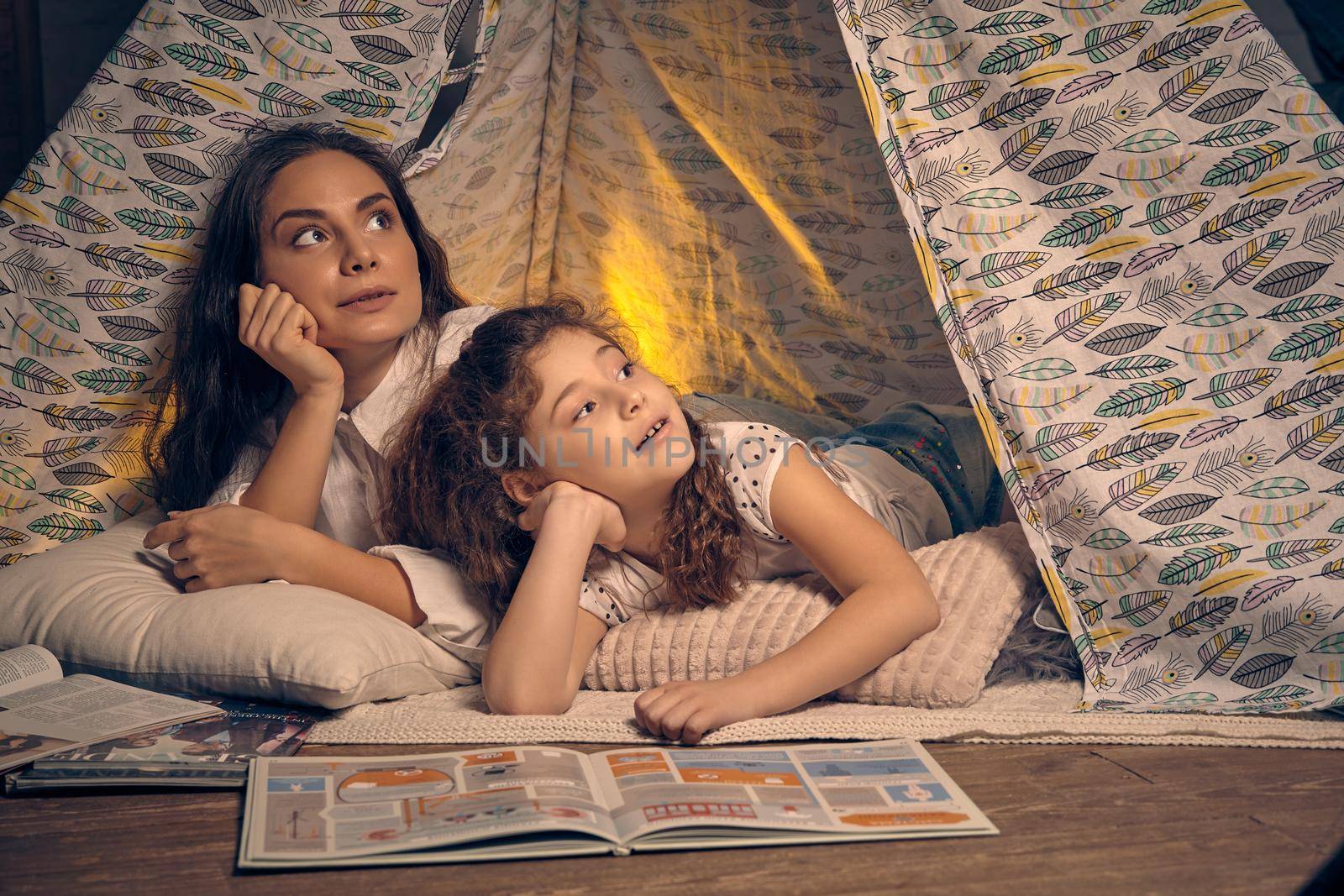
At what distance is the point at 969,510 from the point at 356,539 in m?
0.93

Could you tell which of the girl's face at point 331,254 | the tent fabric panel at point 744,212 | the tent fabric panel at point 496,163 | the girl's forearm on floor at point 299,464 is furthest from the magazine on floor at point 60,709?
the tent fabric panel at point 744,212

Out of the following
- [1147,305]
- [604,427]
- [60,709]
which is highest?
[1147,305]

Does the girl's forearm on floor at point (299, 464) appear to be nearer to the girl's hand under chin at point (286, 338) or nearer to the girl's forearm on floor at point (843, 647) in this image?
the girl's hand under chin at point (286, 338)

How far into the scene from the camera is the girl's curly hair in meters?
1.34

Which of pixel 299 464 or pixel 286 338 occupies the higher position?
pixel 286 338

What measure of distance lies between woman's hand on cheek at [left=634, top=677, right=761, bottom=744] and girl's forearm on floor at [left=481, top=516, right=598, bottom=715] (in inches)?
4.3

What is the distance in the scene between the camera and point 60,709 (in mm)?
1174

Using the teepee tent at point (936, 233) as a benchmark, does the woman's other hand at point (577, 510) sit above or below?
below

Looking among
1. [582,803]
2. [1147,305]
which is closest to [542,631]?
[582,803]

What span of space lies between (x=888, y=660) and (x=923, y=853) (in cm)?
35

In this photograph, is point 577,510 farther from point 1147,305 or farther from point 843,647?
point 1147,305

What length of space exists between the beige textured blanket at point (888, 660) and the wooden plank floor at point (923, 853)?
18 centimetres

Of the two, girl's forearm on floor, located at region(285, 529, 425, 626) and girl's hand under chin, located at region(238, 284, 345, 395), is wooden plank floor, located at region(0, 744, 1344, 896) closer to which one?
girl's forearm on floor, located at region(285, 529, 425, 626)

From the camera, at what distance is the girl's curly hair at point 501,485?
1.34 m
